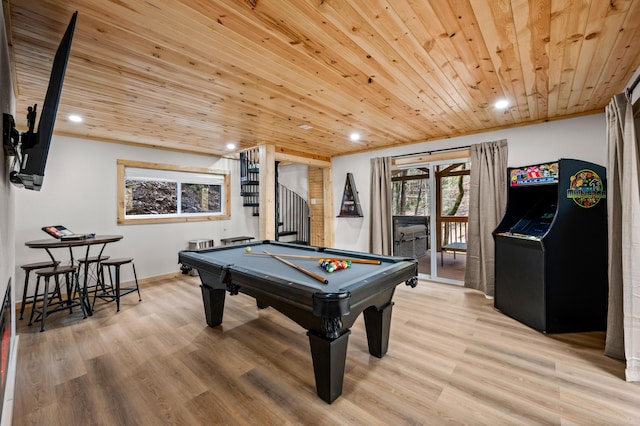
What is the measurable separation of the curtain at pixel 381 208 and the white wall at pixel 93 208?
341 centimetres

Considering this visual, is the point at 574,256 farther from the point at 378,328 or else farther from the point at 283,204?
the point at 283,204

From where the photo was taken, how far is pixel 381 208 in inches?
198

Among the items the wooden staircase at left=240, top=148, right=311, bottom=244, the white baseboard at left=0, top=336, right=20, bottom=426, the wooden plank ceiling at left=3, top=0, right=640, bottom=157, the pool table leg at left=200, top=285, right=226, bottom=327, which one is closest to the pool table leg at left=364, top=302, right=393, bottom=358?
the pool table leg at left=200, top=285, right=226, bottom=327

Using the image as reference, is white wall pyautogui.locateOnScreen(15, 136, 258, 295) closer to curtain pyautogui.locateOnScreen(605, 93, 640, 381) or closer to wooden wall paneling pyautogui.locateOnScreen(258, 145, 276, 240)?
wooden wall paneling pyautogui.locateOnScreen(258, 145, 276, 240)

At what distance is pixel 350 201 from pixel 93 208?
14.2 ft

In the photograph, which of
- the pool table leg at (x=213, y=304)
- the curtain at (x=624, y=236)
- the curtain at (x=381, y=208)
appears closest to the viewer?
the curtain at (x=624, y=236)

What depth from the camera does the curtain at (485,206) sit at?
12.7 feet

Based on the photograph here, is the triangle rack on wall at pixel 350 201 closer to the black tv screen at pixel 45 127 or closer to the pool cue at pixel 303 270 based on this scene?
the pool cue at pixel 303 270

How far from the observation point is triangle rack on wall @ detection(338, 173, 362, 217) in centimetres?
539

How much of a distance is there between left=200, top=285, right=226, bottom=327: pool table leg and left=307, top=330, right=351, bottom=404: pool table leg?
→ 152cm

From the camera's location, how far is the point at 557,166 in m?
2.83

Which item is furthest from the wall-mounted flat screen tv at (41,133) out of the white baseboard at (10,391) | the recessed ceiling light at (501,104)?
the recessed ceiling light at (501,104)

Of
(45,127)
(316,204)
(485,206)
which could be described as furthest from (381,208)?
(45,127)

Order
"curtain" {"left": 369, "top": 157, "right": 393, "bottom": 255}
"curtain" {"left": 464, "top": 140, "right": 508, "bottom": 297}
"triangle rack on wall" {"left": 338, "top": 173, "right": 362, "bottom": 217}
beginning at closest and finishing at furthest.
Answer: "curtain" {"left": 464, "top": 140, "right": 508, "bottom": 297}, "curtain" {"left": 369, "top": 157, "right": 393, "bottom": 255}, "triangle rack on wall" {"left": 338, "top": 173, "right": 362, "bottom": 217}
